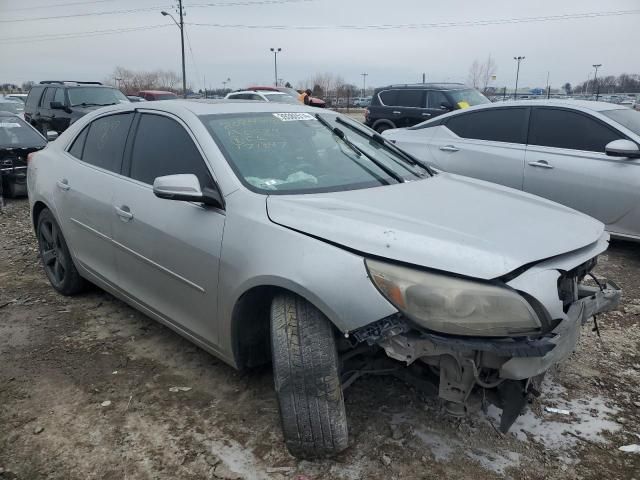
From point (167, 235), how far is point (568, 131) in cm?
439

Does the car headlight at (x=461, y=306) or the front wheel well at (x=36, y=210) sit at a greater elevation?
the car headlight at (x=461, y=306)

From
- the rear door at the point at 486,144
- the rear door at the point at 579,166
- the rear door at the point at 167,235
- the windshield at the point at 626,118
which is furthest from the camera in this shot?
the rear door at the point at 486,144

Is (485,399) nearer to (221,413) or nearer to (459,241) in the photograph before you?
(459,241)

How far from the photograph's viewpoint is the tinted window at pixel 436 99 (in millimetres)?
12500

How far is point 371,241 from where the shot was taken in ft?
7.38

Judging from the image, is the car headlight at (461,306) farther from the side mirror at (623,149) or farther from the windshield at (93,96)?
the windshield at (93,96)

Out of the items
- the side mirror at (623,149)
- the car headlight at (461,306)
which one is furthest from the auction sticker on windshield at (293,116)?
the side mirror at (623,149)

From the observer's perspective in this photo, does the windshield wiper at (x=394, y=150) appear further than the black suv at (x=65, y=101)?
No

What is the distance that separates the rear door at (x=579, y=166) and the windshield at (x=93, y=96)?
10.9 m

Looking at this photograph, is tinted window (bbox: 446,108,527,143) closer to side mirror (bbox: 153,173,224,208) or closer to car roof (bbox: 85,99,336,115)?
car roof (bbox: 85,99,336,115)

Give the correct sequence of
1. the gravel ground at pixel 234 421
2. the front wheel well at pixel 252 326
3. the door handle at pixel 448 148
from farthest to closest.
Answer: the door handle at pixel 448 148 < the front wheel well at pixel 252 326 < the gravel ground at pixel 234 421

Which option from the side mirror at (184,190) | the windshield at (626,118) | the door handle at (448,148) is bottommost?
the door handle at (448,148)

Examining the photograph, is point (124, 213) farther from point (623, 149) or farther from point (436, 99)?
point (436, 99)

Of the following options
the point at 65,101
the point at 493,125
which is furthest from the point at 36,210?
the point at 65,101
